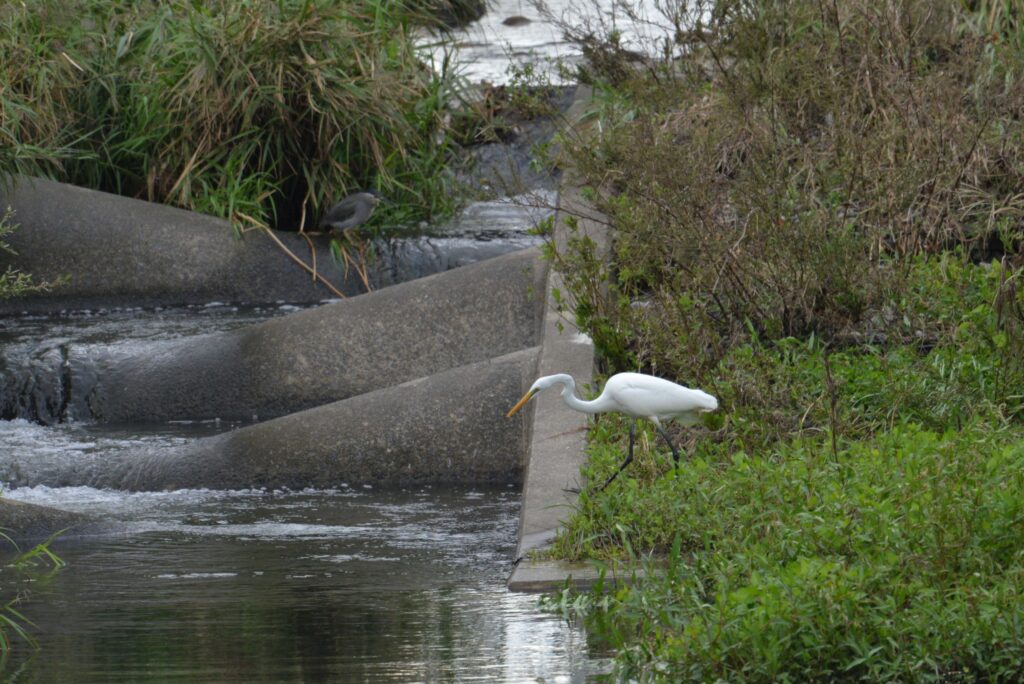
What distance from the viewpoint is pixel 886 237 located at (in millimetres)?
8422

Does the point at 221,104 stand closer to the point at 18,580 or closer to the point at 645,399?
the point at 18,580

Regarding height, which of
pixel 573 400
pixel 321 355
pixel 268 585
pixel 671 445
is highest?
pixel 573 400

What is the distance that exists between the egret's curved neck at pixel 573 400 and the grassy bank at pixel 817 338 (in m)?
0.26

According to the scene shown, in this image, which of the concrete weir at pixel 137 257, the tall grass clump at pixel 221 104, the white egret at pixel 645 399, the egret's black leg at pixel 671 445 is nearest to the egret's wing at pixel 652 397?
the white egret at pixel 645 399

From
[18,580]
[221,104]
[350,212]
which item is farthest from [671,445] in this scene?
[221,104]

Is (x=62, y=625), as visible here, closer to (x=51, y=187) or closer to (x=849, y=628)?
(x=849, y=628)

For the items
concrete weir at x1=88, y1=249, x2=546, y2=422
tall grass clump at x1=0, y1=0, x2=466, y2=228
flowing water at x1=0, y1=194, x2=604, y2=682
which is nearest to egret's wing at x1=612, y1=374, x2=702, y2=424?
flowing water at x1=0, y1=194, x2=604, y2=682

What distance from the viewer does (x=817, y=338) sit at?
738cm

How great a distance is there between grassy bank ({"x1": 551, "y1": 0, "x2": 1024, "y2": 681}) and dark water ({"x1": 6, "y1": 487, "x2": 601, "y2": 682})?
37cm

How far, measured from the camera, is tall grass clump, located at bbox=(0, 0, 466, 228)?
11906 mm

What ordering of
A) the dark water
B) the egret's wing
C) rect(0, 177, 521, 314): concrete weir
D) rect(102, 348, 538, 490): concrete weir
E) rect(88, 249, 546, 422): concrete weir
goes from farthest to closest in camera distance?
1. rect(0, 177, 521, 314): concrete weir
2. rect(88, 249, 546, 422): concrete weir
3. rect(102, 348, 538, 490): concrete weir
4. the egret's wing
5. the dark water

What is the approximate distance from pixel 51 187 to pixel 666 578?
795cm

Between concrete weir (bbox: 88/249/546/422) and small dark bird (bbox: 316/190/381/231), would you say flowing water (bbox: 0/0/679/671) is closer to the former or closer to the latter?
concrete weir (bbox: 88/249/546/422)

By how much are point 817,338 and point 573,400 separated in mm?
1620
